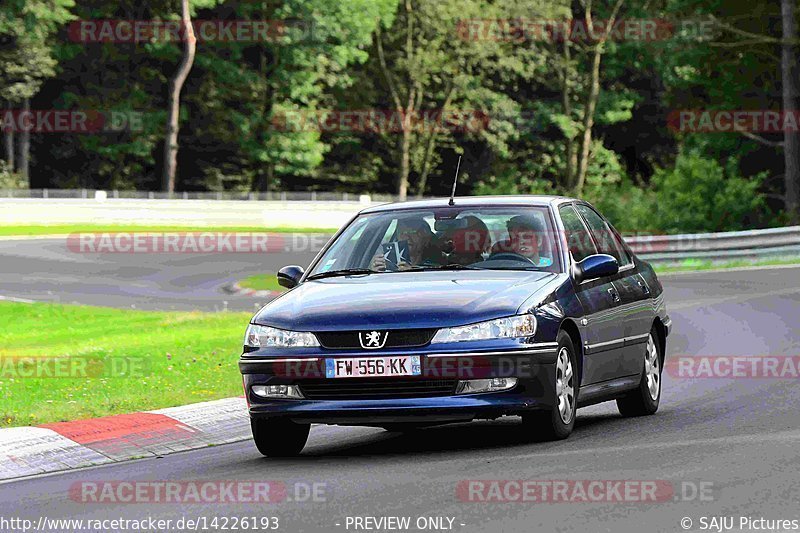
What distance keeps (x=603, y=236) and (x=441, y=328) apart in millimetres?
2925

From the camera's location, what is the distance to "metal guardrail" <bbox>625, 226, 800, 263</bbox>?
3362 cm

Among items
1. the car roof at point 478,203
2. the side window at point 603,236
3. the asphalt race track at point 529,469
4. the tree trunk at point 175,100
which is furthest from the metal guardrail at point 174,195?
the car roof at point 478,203

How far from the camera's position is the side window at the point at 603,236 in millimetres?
12391

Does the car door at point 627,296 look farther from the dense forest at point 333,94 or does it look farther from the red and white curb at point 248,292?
the dense forest at point 333,94

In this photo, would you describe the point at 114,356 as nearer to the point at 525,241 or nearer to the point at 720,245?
the point at 525,241

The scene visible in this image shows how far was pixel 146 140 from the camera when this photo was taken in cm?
6919

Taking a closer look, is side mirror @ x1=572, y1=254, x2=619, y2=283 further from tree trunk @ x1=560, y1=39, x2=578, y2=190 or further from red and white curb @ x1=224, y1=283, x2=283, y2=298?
tree trunk @ x1=560, y1=39, x2=578, y2=190

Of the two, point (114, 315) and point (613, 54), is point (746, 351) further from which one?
point (613, 54)

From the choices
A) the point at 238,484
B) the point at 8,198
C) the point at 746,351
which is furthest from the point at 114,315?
the point at 8,198

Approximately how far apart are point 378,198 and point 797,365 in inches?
2048

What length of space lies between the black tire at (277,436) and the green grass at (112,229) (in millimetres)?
36206

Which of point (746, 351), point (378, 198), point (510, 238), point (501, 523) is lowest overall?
point (378, 198)

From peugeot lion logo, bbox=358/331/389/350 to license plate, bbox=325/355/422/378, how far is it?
70 mm

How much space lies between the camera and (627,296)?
12.1m
